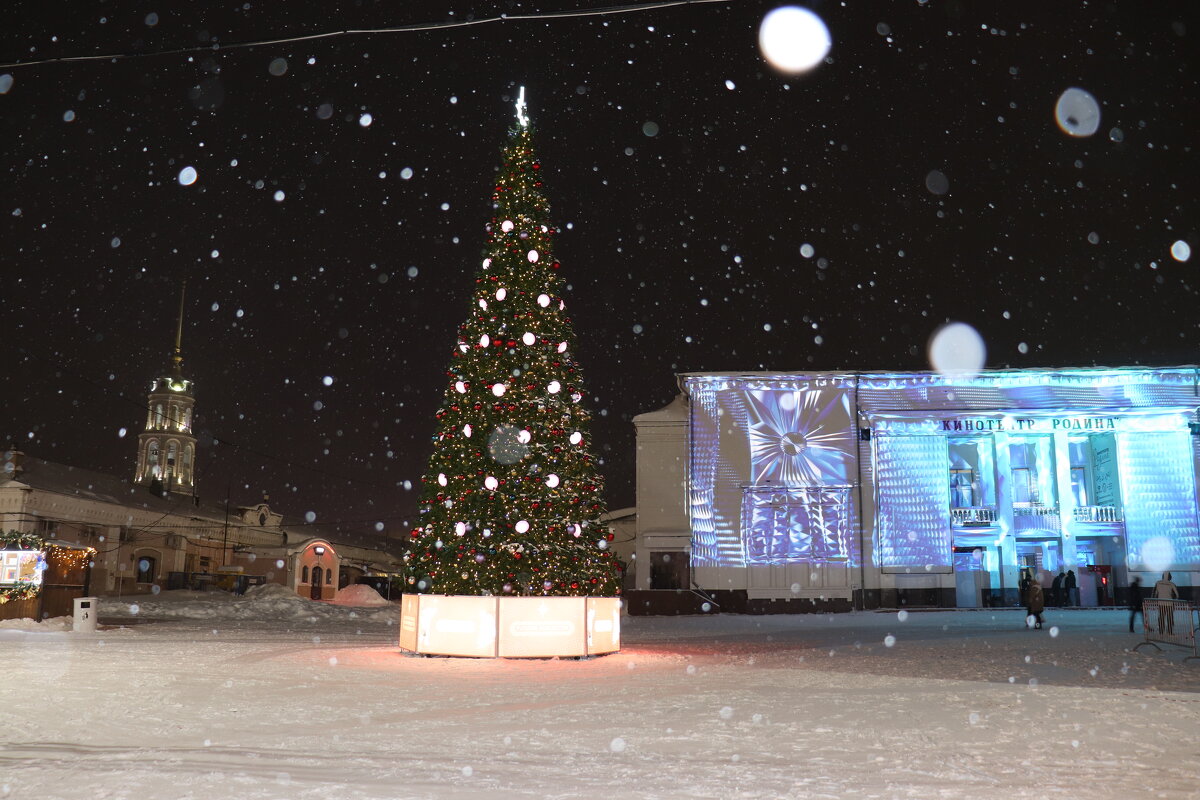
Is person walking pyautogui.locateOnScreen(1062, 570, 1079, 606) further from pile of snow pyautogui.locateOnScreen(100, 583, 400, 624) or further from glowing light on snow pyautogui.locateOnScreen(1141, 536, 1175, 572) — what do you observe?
pile of snow pyautogui.locateOnScreen(100, 583, 400, 624)

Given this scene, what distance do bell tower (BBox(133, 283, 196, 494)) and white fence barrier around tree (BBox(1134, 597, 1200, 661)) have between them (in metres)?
88.8

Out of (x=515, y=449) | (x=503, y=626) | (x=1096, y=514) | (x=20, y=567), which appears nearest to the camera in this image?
(x=503, y=626)

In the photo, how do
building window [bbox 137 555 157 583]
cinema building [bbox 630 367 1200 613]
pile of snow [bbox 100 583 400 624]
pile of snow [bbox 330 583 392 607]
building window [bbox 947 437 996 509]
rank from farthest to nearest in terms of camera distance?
building window [bbox 137 555 157 583]
pile of snow [bbox 330 583 392 607]
building window [bbox 947 437 996 509]
cinema building [bbox 630 367 1200 613]
pile of snow [bbox 100 583 400 624]

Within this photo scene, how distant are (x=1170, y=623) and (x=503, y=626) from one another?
1218 cm

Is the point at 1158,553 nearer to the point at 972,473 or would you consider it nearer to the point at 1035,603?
the point at 972,473

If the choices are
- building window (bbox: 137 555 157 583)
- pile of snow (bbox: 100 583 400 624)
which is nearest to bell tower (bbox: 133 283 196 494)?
building window (bbox: 137 555 157 583)

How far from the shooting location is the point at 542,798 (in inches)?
227

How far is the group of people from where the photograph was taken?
17250 mm

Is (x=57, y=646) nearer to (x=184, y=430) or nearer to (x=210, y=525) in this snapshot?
(x=210, y=525)

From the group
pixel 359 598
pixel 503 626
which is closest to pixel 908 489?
pixel 503 626

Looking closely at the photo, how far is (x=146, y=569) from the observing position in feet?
183

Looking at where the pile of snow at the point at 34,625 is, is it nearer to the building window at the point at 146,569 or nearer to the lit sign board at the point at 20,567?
the lit sign board at the point at 20,567

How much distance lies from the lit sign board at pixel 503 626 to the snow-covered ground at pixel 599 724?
0.50 meters

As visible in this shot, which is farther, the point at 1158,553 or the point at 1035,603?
the point at 1158,553
